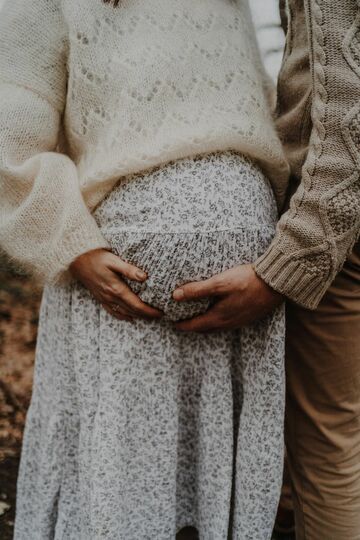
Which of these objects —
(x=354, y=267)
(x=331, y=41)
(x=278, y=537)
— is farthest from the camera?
(x=278, y=537)

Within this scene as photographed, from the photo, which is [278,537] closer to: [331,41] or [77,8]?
[331,41]

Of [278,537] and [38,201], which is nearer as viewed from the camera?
[38,201]

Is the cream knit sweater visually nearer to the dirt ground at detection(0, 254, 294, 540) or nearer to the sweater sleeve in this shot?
the sweater sleeve

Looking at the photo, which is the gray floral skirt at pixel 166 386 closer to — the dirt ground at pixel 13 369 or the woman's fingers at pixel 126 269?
the woman's fingers at pixel 126 269

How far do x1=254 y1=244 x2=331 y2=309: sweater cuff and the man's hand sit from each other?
21mm

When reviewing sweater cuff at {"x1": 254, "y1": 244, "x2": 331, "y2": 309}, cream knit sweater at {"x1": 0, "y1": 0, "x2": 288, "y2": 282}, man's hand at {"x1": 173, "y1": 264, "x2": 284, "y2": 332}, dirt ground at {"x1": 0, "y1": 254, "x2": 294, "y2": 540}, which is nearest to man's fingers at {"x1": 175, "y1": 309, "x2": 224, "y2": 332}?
man's hand at {"x1": 173, "y1": 264, "x2": 284, "y2": 332}

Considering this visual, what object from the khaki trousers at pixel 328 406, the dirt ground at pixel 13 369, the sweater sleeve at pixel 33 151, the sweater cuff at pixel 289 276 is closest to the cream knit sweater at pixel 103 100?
the sweater sleeve at pixel 33 151

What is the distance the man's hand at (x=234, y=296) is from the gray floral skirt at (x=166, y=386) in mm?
24

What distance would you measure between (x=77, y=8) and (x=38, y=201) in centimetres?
35

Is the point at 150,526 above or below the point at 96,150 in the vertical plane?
below

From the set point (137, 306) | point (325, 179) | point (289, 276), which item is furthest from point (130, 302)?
point (325, 179)

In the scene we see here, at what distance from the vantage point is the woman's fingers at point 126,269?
87 cm

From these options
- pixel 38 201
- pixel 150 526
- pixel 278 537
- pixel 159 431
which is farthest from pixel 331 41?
pixel 278 537

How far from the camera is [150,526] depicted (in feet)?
3.47
